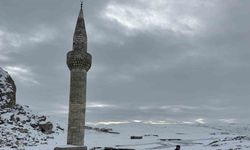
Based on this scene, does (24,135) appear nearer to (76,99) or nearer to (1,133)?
(1,133)

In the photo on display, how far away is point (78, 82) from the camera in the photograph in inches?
1169

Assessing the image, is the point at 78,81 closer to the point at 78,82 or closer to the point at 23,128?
the point at 78,82

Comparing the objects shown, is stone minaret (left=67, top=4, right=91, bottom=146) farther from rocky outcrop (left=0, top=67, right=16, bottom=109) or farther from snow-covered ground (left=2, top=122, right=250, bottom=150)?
rocky outcrop (left=0, top=67, right=16, bottom=109)

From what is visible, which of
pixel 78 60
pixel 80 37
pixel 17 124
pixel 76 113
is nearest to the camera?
pixel 76 113

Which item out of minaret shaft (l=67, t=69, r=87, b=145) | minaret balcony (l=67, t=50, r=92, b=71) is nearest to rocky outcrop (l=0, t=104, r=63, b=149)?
minaret shaft (l=67, t=69, r=87, b=145)

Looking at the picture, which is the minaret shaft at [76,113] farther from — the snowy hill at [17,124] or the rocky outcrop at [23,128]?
the rocky outcrop at [23,128]

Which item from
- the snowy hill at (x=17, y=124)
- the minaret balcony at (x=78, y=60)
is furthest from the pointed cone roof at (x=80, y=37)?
the snowy hill at (x=17, y=124)

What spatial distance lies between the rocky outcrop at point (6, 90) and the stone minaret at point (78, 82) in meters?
28.1

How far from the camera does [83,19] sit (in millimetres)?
31391

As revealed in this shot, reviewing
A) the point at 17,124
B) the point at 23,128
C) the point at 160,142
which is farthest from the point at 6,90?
the point at 160,142

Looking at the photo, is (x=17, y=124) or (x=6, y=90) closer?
(x=17, y=124)

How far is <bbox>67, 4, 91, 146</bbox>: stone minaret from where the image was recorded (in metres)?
29.1

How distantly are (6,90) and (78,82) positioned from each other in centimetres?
3096

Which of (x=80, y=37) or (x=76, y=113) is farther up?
(x=80, y=37)
